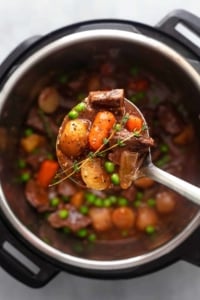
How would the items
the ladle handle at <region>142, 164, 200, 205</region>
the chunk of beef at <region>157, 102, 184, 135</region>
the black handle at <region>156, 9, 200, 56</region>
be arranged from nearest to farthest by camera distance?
the ladle handle at <region>142, 164, 200, 205</region>
the black handle at <region>156, 9, 200, 56</region>
the chunk of beef at <region>157, 102, 184, 135</region>

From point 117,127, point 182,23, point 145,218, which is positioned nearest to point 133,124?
point 117,127

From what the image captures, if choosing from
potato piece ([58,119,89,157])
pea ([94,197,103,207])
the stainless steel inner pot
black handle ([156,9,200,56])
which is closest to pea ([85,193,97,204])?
pea ([94,197,103,207])

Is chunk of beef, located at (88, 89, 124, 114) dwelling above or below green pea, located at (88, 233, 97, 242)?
above

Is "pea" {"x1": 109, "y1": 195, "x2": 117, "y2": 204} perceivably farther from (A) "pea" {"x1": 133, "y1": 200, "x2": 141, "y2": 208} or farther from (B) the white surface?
(B) the white surface

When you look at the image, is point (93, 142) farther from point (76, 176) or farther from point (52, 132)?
point (52, 132)

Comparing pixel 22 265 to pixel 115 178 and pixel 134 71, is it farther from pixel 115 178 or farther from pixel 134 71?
pixel 134 71

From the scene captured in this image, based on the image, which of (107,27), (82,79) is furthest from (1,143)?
(107,27)

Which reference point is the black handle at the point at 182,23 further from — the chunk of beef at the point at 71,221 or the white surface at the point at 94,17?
the chunk of beef at the point at 71,221

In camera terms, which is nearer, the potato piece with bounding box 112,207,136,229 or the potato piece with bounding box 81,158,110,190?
the potato piece with bounding box 81,158,110,190
